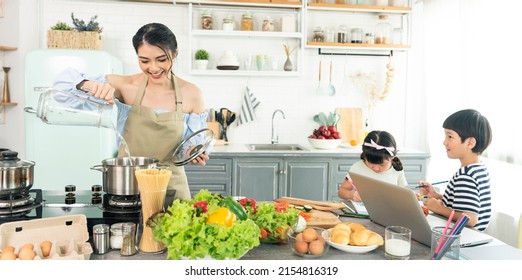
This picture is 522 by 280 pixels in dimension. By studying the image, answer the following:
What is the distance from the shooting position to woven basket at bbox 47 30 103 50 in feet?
13.7

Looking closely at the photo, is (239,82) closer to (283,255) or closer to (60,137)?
(60,137)

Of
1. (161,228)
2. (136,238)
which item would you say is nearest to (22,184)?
(136,238)

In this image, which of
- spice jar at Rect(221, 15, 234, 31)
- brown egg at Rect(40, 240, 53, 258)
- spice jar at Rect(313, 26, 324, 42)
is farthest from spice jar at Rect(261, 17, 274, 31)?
brown egg at Rect(40, 240, 53, 258)

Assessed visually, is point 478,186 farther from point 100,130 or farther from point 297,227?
point 100,130

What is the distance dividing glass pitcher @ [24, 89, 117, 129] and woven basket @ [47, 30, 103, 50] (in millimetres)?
2318

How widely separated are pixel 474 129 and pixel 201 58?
115 inches

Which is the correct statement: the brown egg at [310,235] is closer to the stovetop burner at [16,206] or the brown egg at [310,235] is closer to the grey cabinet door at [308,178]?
the stovetop burner at [16,206]

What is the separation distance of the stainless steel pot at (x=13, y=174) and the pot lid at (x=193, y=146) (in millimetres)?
633

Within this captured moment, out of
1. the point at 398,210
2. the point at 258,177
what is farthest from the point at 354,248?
the point at 258,177

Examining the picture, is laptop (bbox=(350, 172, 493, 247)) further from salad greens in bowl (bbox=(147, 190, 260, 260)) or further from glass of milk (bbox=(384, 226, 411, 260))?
salad greens in bowl (bbox=(147, 190, 260, 260))

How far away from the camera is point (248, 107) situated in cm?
488

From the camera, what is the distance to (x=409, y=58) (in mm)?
5133

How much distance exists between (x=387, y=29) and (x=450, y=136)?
281 cm

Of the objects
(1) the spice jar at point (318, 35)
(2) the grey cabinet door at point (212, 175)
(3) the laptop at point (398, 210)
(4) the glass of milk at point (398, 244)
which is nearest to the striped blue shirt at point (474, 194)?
(3) the laptop at point (398, 210)
